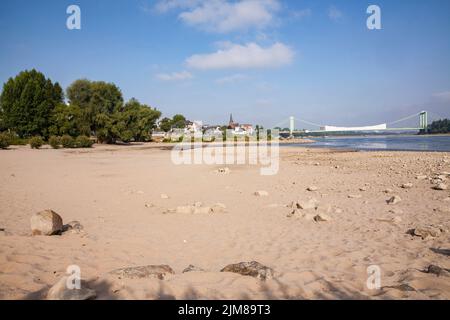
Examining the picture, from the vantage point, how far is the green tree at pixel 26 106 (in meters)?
42.5

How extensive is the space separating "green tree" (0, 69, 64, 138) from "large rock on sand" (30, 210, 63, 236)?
4451cm

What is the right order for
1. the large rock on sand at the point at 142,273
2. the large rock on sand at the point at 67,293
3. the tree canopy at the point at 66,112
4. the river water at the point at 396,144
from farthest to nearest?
1. the tree canopy at the point at 66,112
2. the river water at the point at 396,144
3. the large rock on sand at the point at 142,273
4. the large rock on sand at the point at 67,293

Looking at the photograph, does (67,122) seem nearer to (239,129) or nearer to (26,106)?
(26,106)

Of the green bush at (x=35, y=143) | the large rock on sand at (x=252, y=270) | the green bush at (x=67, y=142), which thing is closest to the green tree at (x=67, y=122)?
the green bush at (x=67, y=142)

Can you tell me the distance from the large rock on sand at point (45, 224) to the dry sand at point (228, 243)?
0.19m

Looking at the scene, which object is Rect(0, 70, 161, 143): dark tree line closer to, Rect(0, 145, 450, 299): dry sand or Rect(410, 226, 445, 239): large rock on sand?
Rect(0, 145, 450, 299): dry sand

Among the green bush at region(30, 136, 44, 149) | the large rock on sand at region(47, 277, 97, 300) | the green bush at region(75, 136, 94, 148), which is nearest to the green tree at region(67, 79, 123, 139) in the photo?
the green bush at region(75, 136, 94, 148)

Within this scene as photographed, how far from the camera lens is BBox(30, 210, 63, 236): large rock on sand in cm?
542

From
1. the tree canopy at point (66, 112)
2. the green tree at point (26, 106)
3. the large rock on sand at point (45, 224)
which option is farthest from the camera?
the tree canopy at point (66, 112)

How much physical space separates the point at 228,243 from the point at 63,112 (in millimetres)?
46153

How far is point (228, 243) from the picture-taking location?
5766 millimetres

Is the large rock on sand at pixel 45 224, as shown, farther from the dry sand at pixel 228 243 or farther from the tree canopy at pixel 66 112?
the tree canopy at pixel 66 112

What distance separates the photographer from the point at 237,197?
10297mm

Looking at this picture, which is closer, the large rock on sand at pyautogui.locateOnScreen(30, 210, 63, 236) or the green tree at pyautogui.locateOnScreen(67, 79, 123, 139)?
the large rock on sand at pyautogui.locateOnScreen(30, 210, 63, 236)
